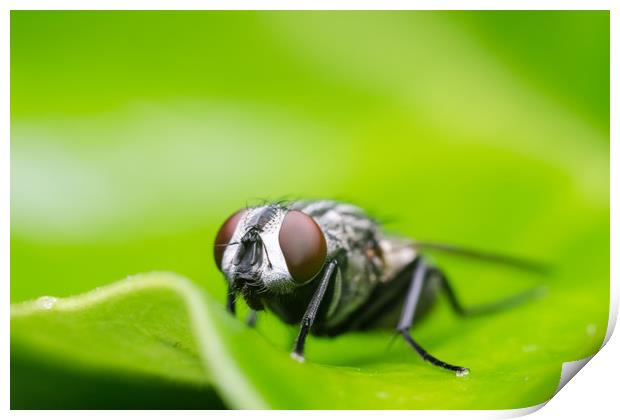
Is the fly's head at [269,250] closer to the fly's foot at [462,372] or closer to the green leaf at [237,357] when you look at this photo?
the green leaf at [237,357]

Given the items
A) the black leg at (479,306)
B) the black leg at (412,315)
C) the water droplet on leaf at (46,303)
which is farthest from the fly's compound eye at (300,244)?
the black leg at (479,306)

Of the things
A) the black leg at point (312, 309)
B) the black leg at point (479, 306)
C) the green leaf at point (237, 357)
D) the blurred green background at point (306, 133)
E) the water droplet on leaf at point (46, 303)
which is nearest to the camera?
the green leaf at point (237, 357)

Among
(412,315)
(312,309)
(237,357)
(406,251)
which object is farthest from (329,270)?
(237,357)

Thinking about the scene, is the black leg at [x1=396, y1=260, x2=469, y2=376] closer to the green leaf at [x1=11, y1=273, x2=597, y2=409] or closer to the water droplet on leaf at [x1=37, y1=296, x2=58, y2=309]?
the green leaf at [x1=11, y1=273, x2=597, y2=409]

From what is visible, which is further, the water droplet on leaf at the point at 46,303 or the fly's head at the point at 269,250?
the fly's head at the point at 269,250

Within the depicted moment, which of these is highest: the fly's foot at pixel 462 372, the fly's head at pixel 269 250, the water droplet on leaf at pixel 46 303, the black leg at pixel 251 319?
the fly's head at pixel 269 250

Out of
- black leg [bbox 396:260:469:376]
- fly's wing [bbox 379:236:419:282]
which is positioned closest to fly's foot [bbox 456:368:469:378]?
black leg [bbox 396:260:469:376]
